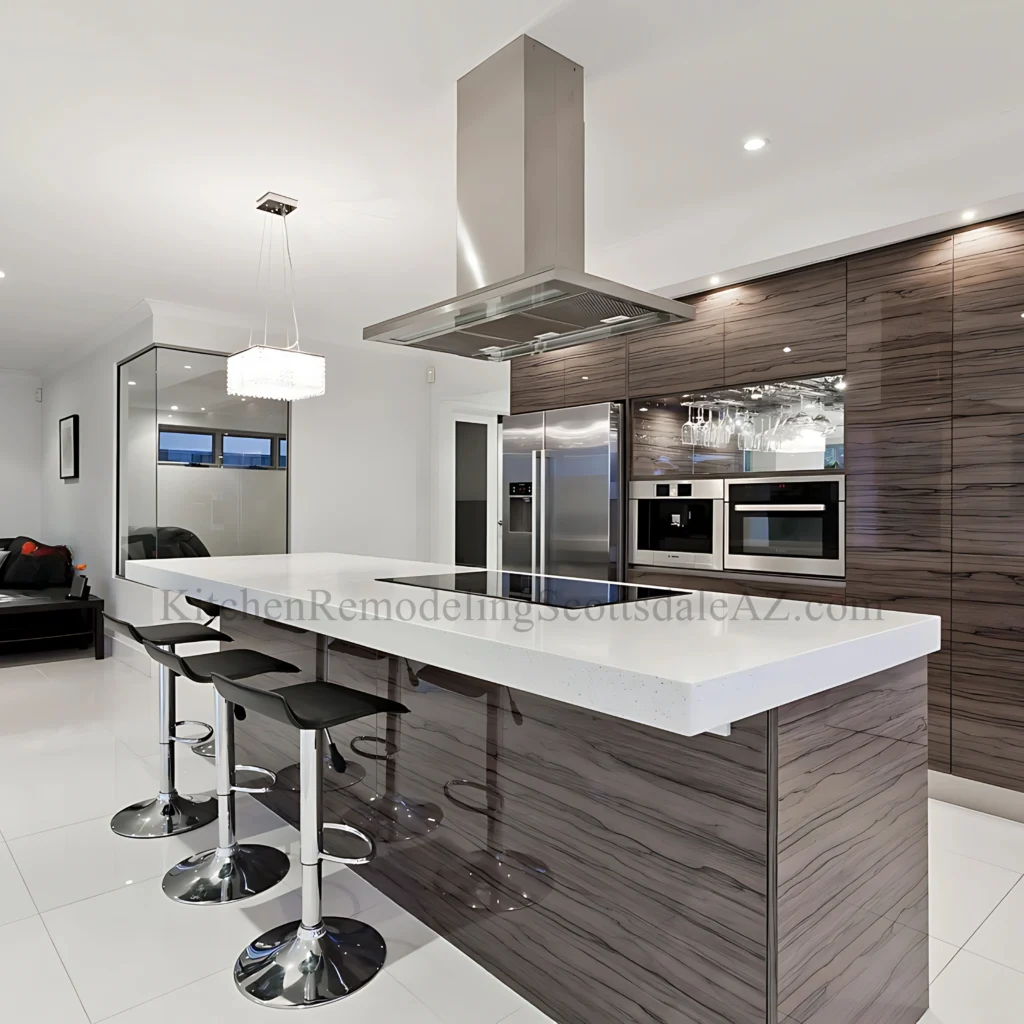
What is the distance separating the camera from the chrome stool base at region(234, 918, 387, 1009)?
1.77 m

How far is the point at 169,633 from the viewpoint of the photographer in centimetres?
274

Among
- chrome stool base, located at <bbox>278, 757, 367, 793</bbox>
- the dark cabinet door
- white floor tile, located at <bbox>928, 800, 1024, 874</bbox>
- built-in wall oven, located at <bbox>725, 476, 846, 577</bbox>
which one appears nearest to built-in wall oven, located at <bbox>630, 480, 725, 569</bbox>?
built-in wall oven, located at <bbox>725, 476, 846, 577</bbox>

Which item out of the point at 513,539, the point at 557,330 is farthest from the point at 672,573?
the point at 557,330

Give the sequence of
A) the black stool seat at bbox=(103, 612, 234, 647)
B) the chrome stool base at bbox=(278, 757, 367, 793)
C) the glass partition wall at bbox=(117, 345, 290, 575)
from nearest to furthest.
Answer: the chrome stool base at bbox=(278, 757, 367, 793)
the black stool seat at bbox=(103, 612, 234, 647)
the glass partition wall at bbox=(117, 345, 290, 575)

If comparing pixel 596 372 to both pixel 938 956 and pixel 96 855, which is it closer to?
pixel 938 956

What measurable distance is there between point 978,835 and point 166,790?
302 centimetres

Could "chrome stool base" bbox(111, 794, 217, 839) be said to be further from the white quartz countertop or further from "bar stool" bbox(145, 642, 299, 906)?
the white quartz countertop

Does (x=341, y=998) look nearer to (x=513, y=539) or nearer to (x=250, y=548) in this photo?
(x=513, y=539)

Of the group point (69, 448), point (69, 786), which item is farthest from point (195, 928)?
point (69, 448)

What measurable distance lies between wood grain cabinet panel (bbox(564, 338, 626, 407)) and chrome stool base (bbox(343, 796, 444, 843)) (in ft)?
8.46

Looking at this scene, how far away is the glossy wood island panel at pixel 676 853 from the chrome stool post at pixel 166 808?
1072mm

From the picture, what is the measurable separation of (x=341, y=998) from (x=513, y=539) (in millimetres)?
2986

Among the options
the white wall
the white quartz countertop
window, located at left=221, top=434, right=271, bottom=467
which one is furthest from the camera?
the white wall

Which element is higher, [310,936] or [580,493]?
[580,493]
